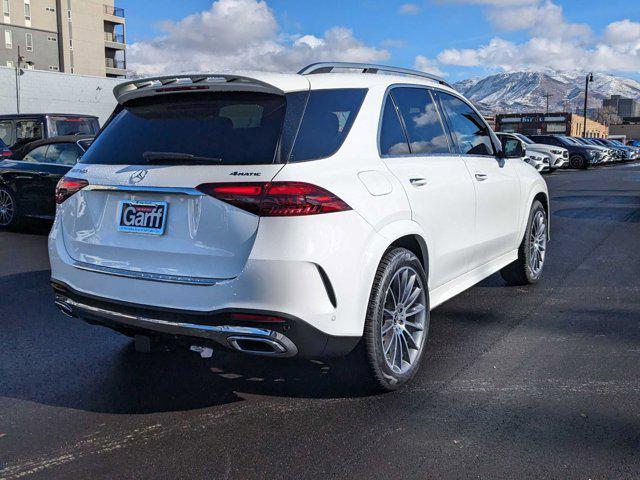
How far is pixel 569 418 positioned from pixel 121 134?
2.84m

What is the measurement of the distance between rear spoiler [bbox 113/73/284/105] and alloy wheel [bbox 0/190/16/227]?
713cm

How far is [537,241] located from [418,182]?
9.36 feet

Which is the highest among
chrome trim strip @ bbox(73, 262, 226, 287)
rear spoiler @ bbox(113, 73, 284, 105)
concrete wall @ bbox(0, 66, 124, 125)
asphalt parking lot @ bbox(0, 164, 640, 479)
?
concrete wall @ bbox(0, 66, 124, 125)

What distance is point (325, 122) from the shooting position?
132 inches

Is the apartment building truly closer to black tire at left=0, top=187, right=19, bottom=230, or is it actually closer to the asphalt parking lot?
black tire at left=0, top=187, right=19, bottom=230

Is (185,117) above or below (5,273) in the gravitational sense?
above

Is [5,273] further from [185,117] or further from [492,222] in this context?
[492,222]

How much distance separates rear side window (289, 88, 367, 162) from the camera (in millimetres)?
3188

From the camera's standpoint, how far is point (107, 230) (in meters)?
3.41

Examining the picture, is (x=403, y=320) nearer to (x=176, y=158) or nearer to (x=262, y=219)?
(x=262, y=219)

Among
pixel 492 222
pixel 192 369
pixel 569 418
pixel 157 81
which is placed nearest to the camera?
pixel 569 418

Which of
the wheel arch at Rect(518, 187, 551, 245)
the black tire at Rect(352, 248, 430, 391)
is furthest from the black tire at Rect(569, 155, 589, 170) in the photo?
the black tire at Rect(352, 248, 430, 391)

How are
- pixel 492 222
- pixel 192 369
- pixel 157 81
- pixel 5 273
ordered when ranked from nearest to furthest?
pixel 157 81
pixel 192 369
pixel 492 222
pixel 5 273

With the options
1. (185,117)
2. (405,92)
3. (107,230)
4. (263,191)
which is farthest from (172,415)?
(405,92)
